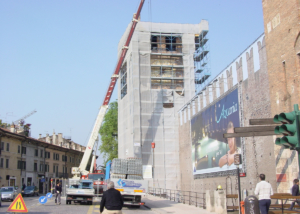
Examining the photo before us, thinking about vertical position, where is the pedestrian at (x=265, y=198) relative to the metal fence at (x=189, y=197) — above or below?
above

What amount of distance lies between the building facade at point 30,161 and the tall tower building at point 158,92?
53.8 ft

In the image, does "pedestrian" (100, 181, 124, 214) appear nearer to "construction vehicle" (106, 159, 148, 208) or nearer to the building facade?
"construction vehicle" (106, 159, 148, 208)

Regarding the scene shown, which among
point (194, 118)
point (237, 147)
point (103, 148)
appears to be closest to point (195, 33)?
point (194, 118)

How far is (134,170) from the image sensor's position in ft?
82.2

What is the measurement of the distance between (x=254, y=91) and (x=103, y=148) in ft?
153

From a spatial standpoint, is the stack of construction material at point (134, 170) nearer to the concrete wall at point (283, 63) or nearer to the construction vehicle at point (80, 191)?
the construction vehicle at point (80, 191)

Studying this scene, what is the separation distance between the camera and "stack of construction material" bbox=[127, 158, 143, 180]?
981 inches

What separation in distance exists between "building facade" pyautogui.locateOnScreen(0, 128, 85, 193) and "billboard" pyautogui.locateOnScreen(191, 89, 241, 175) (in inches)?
1208

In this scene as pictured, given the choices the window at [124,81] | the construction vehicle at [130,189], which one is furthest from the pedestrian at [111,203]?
the window at [124,81]

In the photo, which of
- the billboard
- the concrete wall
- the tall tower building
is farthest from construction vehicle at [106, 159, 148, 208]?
the tall tower building

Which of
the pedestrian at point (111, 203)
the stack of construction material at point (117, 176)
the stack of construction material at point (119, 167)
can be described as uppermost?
the stack of construction material at point (119, 167)

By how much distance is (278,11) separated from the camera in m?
17.2

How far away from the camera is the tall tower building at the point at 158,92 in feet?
151

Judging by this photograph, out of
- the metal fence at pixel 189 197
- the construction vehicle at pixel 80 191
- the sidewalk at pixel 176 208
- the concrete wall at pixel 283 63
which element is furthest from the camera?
the construction vehicle at pixel 80 191
